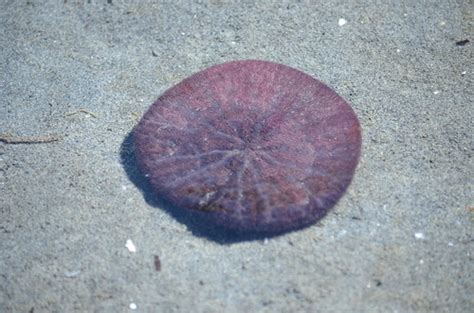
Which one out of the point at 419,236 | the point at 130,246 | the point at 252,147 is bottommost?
the point at 130,246

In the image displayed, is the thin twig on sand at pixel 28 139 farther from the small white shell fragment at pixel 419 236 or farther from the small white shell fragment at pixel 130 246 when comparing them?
the small white shell fragment at pixel 419 236

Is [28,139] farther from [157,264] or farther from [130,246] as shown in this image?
[157,264]

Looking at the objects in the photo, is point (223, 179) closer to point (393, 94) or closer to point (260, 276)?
point (260, 276)

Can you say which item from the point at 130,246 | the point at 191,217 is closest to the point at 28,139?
the point at 130,246

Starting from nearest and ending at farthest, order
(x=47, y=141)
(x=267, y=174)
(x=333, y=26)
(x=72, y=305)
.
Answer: (x=72, y=305), (x=267, y=174), (x=47, y=141), (x=333, y=26)

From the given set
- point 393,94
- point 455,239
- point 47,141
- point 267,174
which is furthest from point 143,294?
point 393,94

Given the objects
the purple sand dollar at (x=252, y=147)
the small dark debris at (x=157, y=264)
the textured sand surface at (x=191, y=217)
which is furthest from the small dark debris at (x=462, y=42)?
the small dark debris at (x=157, y=264)

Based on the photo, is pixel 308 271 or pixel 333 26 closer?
pixel 308 271

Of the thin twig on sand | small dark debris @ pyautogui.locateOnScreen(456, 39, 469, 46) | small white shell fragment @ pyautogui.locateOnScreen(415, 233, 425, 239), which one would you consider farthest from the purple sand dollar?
small dark debris @ pyautogui.locateOnScreen(456, 39, 469, 46)

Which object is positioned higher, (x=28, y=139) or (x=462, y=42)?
(x=462, y=42)
